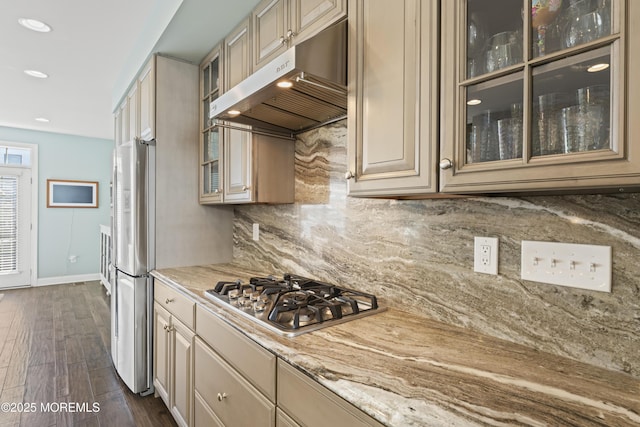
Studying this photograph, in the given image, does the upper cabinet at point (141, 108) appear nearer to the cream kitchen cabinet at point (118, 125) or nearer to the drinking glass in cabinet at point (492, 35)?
the cream kitchen cabinet at point (118, 125)

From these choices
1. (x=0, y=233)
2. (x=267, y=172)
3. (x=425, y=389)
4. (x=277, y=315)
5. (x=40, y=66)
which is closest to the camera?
(x=425, y=389)

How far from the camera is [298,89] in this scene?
137 cm

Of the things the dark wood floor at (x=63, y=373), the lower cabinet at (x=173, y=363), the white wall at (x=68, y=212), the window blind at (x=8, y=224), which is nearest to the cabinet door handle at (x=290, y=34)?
the lower cabinet at (x=173, y=363)

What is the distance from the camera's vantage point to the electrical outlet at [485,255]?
1.13m

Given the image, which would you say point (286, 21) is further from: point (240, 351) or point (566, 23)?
point (240, 351)

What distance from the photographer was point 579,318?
954 mm

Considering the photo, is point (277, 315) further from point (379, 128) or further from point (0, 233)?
point (0, 233)

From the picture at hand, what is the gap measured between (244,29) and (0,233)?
19.1 ft

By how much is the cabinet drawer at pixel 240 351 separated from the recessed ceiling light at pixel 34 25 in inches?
94.3

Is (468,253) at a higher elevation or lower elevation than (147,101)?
lower

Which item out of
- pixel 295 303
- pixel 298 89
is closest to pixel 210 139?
pixel 298 89

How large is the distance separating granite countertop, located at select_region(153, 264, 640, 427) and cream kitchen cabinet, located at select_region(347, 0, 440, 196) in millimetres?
480

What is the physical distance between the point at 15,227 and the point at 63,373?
4.10 meters

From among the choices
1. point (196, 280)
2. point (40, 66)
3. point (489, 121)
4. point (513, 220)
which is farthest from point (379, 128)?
point (40, 66)
